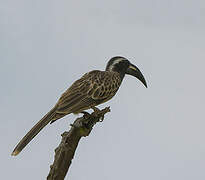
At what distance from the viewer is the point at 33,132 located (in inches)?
332

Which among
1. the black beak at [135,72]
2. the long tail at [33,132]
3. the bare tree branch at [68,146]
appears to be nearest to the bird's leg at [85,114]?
the bare tree branch at [68,146]

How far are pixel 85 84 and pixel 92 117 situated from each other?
0.88 metres

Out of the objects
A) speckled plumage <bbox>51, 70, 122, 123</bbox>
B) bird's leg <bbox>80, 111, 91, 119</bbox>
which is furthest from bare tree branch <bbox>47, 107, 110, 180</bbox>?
speckled plumage <bbox>51, 70, 122, 123</bbox>

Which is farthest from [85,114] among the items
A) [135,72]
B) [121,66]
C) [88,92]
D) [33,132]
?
[135,72]

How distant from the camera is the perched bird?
853 centimetres

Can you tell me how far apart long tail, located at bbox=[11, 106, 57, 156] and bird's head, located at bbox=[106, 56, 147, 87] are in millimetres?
2673

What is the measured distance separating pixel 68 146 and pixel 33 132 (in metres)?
0.74

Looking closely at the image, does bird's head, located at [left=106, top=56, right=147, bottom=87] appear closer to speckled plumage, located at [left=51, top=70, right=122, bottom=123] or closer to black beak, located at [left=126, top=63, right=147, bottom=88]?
black beak, located at [left=126, top=63, right=147, bottom=88]

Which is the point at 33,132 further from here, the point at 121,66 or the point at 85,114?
the point at 121,66

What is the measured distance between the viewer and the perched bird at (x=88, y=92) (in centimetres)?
853

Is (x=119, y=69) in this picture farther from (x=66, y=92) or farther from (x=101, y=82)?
(x=66, y=92)

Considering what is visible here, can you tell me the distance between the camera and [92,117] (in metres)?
8.89

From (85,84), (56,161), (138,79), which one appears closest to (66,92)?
(85,84)

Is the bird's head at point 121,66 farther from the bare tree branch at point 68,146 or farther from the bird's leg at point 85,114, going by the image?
the bare tree branch at point 68,146
